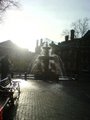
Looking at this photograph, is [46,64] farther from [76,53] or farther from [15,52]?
[15,52]

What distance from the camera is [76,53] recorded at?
235ft

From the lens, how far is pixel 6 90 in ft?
40.9

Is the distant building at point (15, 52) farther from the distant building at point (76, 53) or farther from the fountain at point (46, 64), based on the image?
the fountain at point (46, 64)

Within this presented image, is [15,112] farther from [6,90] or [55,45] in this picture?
[55,45]

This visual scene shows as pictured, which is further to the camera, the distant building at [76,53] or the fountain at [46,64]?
the distant building at [76,53]

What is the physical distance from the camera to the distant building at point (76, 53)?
63.9m

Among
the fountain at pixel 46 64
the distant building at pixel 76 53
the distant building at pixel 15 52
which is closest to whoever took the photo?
the fountain at pixel 46 64

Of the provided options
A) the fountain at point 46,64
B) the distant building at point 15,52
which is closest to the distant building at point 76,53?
the distant building at point 15,52

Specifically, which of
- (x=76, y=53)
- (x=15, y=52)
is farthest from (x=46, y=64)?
(x=15, y=52)

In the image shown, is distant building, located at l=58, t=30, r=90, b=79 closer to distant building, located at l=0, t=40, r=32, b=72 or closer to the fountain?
distant building, located at l=0, t=40, r=32, b=72

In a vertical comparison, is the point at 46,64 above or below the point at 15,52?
below

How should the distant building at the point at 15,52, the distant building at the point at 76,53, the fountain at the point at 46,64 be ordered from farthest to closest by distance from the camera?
the distant building at the point at 15,52, the distant building at the point at 76,53, the fountain at the point at 46,64

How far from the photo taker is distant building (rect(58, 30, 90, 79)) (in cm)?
6392

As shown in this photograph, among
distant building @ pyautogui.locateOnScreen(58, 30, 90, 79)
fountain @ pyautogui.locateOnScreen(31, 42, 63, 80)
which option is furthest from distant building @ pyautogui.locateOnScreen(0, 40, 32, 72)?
fountain @ pyautogui.locateOnScreen(31, 42, 63, 80)
